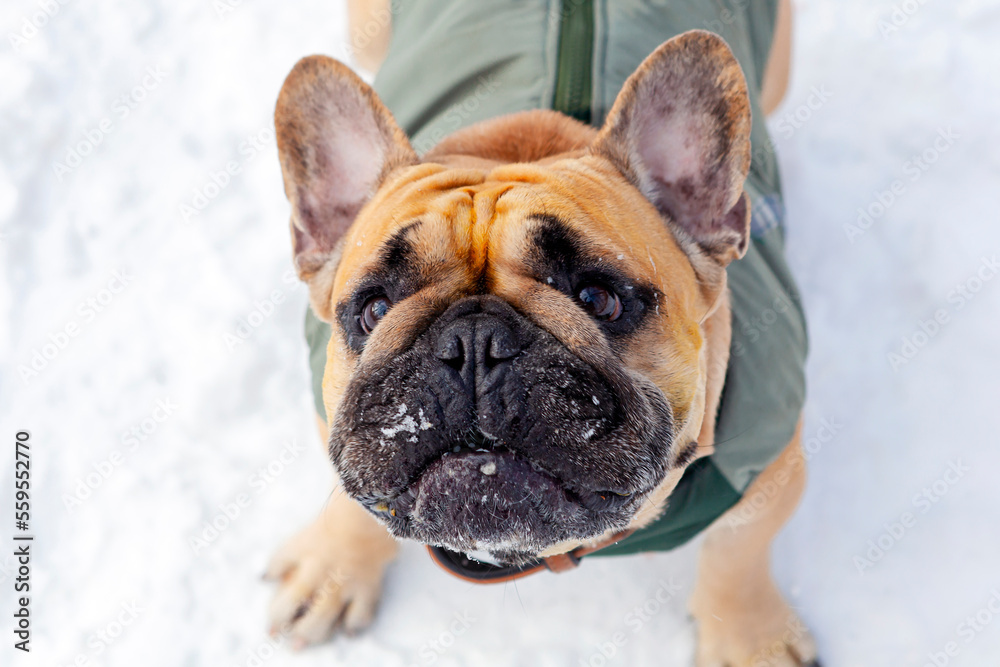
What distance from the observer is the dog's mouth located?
6.04 feet

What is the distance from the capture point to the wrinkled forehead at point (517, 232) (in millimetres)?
2100

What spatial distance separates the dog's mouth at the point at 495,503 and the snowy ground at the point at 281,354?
1.71 m

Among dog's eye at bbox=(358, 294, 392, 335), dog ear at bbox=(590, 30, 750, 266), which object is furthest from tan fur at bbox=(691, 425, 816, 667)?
dog's eye at bbox=(358, 294, 392, 335)

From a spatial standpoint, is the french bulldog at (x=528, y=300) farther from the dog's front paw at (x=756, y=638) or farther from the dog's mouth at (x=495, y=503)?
the dog's front paw at (x=756, y=638)

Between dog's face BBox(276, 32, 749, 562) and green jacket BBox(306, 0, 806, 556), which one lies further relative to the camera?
green jacket BBox(306, 0, 806, 556)

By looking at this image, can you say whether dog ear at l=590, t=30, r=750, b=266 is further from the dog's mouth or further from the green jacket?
the dog's mouth

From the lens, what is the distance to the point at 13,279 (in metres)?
4.14

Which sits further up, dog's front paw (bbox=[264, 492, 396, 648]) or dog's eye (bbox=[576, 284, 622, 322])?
dog's eye (bbox=[576, 284, 622, 322])

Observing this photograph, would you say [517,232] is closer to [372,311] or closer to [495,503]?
[372,311]

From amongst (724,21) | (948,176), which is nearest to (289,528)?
(724,21)

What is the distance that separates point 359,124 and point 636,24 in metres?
1.27

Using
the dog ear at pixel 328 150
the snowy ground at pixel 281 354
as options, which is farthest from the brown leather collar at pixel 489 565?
the dog ear at pixel 328 150

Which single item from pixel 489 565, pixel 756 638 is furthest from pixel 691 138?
pixel 756 638

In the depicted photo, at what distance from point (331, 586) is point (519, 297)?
2095 millimetres
